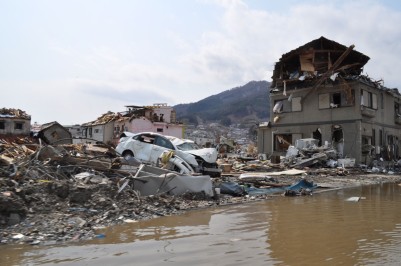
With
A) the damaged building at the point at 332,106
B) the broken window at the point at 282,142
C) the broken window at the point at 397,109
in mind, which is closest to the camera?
the damaged building at the point at 332,106

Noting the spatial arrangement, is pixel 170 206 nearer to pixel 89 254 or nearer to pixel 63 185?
pixel 63 185

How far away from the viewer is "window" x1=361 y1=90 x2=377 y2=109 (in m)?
31.1

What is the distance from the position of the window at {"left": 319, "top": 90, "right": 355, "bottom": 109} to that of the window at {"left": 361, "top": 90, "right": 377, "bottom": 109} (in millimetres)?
1094

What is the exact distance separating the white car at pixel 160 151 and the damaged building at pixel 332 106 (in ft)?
54.6

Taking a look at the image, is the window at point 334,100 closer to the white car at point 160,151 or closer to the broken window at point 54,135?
the white car at point 160,151

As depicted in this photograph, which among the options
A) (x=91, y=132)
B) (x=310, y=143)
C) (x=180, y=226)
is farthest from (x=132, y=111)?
(x=180, y=226)

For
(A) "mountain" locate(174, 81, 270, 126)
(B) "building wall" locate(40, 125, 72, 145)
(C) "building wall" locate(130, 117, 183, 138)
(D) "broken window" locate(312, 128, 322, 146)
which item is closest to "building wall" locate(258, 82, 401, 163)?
(D) "broken window" locate(312, 128, 322, 146)

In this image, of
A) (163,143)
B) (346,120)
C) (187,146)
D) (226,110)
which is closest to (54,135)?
(187,146)

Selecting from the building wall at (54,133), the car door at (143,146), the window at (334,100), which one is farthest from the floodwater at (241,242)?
the building wall at (54,133)

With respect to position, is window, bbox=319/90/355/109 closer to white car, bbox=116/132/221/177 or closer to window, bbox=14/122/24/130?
white car, bbox=116/132/221/177

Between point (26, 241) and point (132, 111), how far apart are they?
48.9 m

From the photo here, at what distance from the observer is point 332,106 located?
3200cm

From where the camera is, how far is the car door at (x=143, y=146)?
16.5 metres

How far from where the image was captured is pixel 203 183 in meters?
11.8
